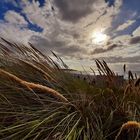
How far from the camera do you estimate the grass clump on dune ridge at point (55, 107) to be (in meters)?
2.08

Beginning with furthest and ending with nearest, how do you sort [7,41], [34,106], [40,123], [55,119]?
[7,41] < [34,106] < [55,119] < [40,123]

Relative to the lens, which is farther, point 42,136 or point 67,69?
point 67,69

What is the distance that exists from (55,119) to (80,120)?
6.8 inches

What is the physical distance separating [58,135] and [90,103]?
0.37 m

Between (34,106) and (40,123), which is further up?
(34,106)

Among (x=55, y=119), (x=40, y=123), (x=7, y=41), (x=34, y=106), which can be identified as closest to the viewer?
(x=40, y=123)

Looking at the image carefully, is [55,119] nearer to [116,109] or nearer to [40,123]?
[40,123]

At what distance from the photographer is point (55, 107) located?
2.33 meters

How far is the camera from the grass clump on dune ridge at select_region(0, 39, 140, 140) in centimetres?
208

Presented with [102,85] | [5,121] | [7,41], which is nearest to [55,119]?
[5,121]

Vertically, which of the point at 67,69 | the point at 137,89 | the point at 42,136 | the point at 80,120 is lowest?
the point at 42,136

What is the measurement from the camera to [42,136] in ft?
6.97

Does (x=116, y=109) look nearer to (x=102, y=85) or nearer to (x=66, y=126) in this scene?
(x=66, y=126)

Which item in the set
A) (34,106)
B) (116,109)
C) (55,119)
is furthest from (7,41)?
(116,109)
